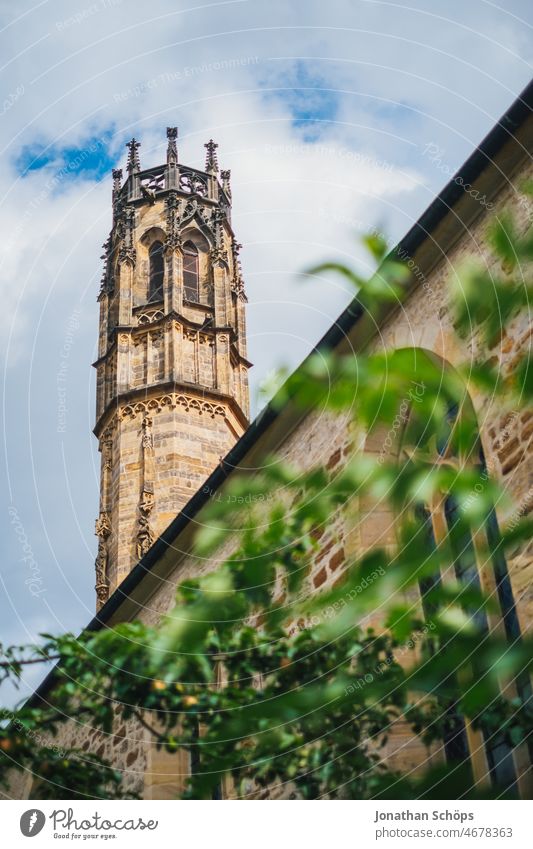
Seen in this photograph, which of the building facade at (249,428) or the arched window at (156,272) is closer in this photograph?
the building facade at (249,428)

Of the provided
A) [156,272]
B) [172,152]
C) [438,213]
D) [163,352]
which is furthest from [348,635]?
[172,152]

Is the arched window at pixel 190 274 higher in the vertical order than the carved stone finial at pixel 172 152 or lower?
lower

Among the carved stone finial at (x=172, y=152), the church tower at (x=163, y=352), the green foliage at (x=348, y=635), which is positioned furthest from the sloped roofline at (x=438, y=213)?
the carved stone finial at (x=172, y=152)

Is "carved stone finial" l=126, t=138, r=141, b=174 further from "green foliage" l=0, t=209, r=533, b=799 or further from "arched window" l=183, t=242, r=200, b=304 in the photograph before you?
"green foliage" l=0, t=209, r=533, b=799

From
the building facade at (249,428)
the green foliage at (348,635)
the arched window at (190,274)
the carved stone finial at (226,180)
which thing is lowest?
the green foliage at (348,635)

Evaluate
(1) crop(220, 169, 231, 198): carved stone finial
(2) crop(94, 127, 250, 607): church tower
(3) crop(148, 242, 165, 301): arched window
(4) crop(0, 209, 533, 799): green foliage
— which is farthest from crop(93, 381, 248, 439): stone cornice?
(4) crop(0, 209, 533, 799): green foliage

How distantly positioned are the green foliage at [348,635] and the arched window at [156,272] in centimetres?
1296

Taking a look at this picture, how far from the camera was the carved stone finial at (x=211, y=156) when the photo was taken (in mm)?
23438

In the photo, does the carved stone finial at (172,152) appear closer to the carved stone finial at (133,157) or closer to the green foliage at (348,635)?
the carved stone finial at (133,157)

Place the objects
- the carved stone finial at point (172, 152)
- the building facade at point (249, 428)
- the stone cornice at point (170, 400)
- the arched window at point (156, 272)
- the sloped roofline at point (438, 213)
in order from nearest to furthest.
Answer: the building facade at point (249, 428), the sloped roofline at point (438, 213), the stone cornice at point (170, 400), the arched window at point (156, 272), the carved stone finial at point (172, 152)

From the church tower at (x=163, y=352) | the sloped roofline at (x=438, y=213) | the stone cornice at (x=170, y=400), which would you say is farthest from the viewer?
the stone cornice at (x=170, y=400)

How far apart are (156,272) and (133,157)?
3485 mm

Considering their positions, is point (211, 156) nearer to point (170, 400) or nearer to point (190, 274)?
point (190, 274)
